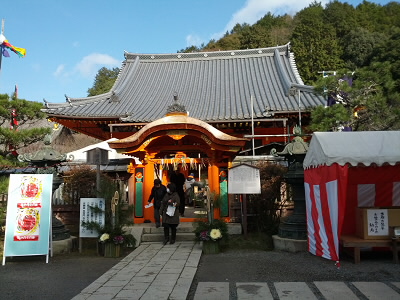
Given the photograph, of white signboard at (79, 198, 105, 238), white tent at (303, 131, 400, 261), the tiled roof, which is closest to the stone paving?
white tent at (303, 131, 400, 261)

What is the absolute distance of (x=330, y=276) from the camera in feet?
18.4

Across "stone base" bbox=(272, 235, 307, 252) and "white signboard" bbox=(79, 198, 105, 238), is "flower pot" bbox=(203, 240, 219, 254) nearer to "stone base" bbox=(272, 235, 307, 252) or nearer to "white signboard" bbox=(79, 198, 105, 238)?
"stone base" bbox=(272, 235, 307, 252)

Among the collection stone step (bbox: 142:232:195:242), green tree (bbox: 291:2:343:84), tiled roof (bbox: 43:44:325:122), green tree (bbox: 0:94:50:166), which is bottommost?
stone step (bbox: 142:232:195:242)

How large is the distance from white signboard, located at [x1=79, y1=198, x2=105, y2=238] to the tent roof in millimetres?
4789

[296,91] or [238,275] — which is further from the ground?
[296,91]

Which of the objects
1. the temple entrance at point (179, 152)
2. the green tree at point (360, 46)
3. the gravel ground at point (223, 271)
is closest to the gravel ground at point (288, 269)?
the gravel ground at point (223, 271)

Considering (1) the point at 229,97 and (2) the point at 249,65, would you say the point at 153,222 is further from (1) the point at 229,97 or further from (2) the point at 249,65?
(2) the point at 249,65

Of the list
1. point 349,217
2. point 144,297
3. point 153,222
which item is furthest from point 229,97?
point 144,297

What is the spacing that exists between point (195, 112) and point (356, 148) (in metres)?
8.58

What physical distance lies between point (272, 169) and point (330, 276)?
15.3 feet

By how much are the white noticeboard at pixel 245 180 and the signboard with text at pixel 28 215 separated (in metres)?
4.23

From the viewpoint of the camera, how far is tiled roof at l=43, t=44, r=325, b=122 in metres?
13.4

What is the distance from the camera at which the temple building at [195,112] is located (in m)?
9.69

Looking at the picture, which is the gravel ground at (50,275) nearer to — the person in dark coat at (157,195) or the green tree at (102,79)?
the person in dark coat at (157,195)
